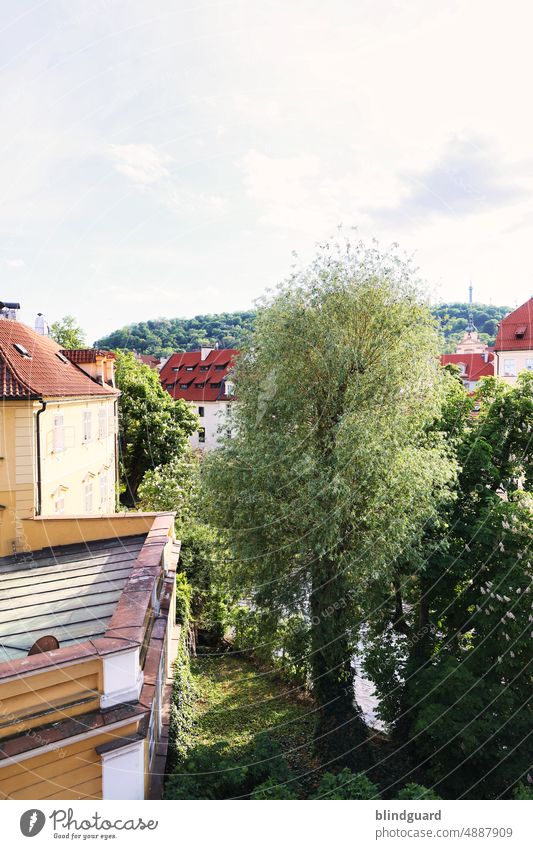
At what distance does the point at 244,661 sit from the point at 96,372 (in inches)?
303

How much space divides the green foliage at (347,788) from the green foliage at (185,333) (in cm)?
504

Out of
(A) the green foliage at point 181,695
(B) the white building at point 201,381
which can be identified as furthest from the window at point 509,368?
(B) the white building at point 201,381

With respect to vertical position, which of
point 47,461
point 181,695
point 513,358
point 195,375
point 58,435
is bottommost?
point 181,695

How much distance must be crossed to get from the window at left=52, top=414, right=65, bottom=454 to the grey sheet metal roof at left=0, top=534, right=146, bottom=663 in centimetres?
291

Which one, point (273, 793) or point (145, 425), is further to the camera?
point (145, 425)

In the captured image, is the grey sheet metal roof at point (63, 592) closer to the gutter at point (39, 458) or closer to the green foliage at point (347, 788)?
the gutter at point (39, 458)

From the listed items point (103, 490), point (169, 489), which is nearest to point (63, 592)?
point (169, 489)

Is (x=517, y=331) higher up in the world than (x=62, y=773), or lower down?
higher up

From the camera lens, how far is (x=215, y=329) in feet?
24.5

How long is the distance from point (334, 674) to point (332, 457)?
10.0 ft

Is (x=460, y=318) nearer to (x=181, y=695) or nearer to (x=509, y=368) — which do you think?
(x=509, y=368)

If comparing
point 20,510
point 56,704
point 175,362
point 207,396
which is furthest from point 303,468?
point 175,362

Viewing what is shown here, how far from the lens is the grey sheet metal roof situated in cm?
392
